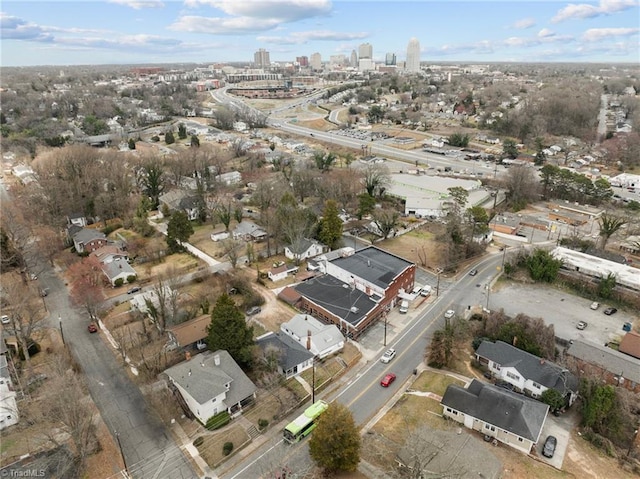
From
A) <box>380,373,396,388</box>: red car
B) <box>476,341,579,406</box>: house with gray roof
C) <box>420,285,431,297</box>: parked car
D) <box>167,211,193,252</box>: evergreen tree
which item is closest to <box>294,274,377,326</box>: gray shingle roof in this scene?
<box>380,373,396,388</box>: red car

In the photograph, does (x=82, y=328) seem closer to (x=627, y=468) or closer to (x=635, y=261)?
→ (x=627, y=468)

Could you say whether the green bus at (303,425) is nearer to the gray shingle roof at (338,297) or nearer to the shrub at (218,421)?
the shrub at (218,421)

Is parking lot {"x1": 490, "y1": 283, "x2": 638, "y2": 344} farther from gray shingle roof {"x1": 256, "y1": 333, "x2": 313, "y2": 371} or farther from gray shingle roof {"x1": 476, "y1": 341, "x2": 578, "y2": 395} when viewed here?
gray shingle roof {"x1": 256, "y1": 333, "x2": 313, "y2": 371}

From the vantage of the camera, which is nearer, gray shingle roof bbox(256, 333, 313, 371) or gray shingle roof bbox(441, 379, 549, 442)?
gray shingle roof bbox(441, 379, 549, 442)

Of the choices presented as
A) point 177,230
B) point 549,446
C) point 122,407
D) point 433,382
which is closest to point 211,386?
point 122,407

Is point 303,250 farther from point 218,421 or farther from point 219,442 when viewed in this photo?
point 219,442

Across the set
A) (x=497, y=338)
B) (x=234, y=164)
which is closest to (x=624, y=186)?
(x=497, y=338)
